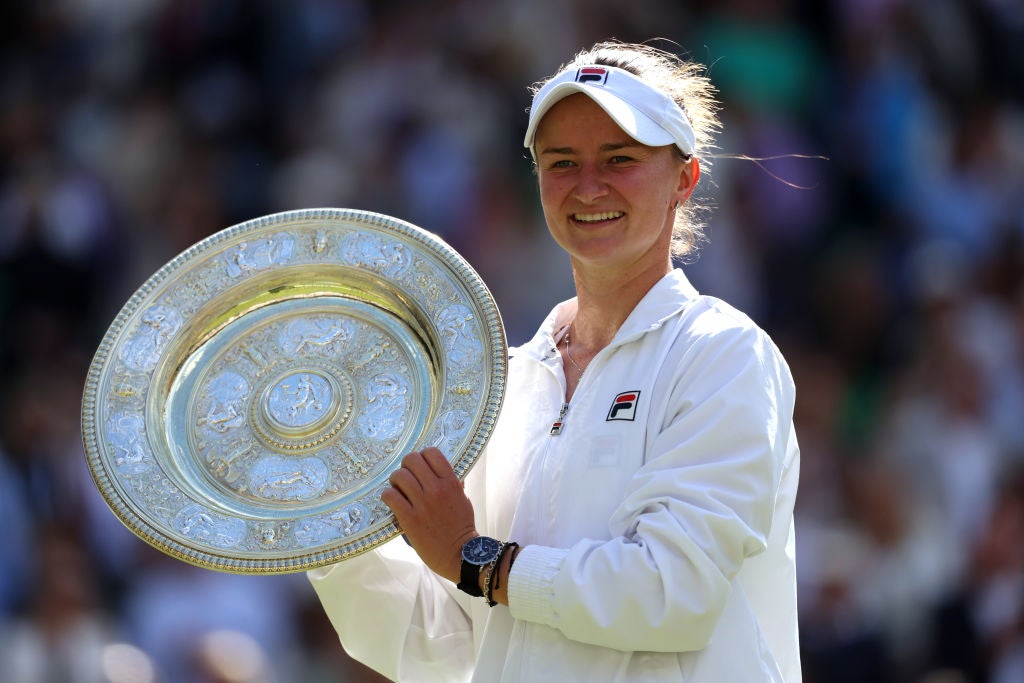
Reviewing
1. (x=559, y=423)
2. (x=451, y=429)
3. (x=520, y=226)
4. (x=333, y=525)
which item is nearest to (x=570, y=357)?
(x=559, y=423)

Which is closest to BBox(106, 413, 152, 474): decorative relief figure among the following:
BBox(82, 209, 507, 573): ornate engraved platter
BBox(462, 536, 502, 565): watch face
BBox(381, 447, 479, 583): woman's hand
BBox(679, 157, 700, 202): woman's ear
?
BBox(82, 209, 507, 573): ornate engraved platter

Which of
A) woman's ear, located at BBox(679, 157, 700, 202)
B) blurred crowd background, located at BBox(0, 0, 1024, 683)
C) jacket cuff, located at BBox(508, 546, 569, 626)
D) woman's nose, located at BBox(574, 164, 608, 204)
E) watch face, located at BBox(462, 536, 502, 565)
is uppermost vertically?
blurred crowd background, located at BBox(0, 0, 1024, 683)

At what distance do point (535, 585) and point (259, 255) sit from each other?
0.93 metres

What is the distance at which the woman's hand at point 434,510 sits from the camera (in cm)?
243

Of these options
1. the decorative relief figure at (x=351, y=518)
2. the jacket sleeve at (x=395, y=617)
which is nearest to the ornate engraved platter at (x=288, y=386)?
the decorative relief figure at (x=351, y=518)

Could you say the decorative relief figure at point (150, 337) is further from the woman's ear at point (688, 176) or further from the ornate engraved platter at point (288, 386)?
the woman's ear at point (688, 176)

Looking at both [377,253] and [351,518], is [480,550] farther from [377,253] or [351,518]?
[377,253]

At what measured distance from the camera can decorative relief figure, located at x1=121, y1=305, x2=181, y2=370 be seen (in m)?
2.77

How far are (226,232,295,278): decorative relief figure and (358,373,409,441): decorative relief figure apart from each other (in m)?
0.32

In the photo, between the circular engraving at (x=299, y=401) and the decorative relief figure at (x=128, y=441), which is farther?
the circular engraving at (x=299, y=401)

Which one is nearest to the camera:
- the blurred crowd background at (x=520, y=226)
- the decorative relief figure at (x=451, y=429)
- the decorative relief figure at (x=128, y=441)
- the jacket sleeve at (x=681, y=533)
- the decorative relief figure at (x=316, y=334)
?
the jacket sleeve at (x=681, y=533)

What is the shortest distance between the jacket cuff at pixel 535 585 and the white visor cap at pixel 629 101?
75cm

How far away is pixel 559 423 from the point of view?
259cm

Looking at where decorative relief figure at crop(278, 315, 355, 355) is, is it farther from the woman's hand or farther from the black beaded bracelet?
the black beaded bracelet
